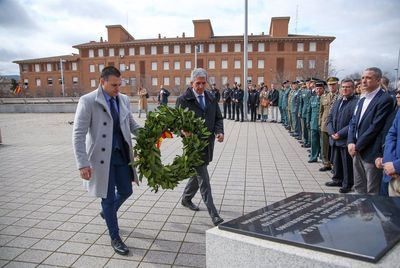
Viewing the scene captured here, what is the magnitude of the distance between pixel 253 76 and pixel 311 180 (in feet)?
198

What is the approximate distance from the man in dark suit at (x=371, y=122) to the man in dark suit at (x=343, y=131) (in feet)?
3.06

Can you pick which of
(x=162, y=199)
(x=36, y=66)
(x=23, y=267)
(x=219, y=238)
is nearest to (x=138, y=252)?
(x=23, y=267)

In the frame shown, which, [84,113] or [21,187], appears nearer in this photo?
[84,113]

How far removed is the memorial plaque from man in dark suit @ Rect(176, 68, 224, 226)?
1350 millimetres

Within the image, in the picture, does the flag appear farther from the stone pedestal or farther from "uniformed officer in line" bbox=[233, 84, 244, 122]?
"uniformed officer in line" bbox=[233, 84, 244, 122]

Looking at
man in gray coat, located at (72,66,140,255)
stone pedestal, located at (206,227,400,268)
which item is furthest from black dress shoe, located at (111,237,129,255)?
stone pedestal, located at (206,227,400,268)

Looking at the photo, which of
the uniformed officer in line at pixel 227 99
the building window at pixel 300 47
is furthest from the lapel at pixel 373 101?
the building window at pixel 300 47

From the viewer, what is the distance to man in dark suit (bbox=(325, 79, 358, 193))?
582cm

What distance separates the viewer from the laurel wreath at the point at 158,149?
3742mm

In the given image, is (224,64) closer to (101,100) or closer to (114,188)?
(101,100)

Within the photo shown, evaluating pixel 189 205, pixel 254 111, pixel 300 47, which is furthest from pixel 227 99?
pixel 300 47

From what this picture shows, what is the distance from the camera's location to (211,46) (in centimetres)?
6494

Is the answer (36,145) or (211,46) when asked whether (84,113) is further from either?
(211,46)

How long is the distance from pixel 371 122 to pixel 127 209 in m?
3.83
